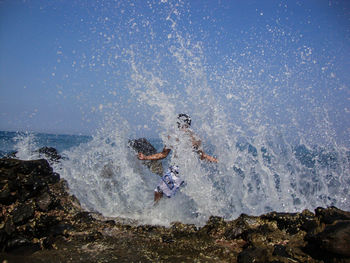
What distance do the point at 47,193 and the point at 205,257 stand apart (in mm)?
3483

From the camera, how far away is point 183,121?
5.70m

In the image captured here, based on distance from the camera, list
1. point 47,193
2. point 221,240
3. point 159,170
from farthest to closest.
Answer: point 159,170
point 47,193
point 221,240

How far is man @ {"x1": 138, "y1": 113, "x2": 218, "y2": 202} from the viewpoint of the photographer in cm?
548

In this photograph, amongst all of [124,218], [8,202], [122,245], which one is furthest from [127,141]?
[122,245]

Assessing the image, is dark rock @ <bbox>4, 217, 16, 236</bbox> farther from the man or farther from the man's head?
the man's head

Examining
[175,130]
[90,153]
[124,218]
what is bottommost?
[124,218]

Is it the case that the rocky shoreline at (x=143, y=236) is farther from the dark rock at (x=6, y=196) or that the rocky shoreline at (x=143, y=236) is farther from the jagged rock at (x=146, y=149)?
the jagged rock at (x=146, y=149)

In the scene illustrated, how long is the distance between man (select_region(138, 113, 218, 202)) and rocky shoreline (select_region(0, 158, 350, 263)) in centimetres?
133

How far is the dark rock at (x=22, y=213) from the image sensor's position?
11.9ft

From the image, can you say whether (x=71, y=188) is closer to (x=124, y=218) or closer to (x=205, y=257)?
(x=124, y=218)

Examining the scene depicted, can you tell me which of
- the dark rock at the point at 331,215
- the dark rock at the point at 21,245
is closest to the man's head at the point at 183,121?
the dark rock at the point at 331,215

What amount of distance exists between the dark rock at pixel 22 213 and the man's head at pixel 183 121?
11.6 ft

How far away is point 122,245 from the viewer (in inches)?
131

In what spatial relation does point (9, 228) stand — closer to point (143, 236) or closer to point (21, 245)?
point (21, 245)
